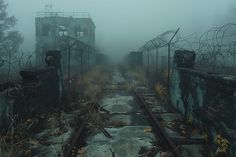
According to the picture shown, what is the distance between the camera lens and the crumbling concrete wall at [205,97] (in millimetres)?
5544

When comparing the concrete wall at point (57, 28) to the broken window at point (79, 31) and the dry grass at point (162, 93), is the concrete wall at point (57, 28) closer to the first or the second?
the broken window at point (79, 31)

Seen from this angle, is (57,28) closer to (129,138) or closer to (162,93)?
(162,93)

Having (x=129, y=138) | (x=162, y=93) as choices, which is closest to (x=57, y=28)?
(x=162, y=93)

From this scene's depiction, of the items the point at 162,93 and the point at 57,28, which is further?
the point at 57,28

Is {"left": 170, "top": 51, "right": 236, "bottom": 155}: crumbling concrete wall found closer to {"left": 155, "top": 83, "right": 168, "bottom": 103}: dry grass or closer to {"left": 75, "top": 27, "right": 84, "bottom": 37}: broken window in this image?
{"left": 155, "top": 83, "right": 168, "bottom": 103}: dry grass

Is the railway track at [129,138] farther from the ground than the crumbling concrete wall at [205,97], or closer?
closer

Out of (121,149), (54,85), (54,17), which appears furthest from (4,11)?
(121,149)

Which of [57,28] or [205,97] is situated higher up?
[57,28]

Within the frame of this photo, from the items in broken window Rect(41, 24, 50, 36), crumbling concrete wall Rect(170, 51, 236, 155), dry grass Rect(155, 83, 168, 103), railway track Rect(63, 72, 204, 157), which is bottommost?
railway track Rect(63, 72, 204, 157)

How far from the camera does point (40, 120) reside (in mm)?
8391

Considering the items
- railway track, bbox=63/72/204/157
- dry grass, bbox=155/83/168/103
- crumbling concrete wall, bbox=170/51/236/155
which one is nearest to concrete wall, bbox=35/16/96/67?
dry grass, bbox=155/83/168/103

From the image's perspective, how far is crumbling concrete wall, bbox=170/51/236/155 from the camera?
5.54 meters

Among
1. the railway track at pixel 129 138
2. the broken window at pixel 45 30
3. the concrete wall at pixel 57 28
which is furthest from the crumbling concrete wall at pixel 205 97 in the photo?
the broken window at pixel 45 30

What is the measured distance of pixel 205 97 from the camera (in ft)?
23.5
